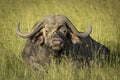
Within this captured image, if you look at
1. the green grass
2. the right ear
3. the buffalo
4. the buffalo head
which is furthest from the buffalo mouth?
the right ear

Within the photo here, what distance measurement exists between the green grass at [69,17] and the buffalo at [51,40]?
21 centimetres

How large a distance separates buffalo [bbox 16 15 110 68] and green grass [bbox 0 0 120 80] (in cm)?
21

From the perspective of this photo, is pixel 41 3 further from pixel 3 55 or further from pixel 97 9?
pixel 3 55

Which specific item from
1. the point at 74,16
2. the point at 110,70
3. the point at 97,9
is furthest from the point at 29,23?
the point at 110,70

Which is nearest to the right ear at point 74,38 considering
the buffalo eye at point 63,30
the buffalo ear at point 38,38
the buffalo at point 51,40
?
the buffalo at point 51,40

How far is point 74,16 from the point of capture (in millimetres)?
14102

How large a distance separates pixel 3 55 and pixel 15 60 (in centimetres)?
22

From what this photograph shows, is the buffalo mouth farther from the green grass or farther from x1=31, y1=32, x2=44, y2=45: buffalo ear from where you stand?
x1=31, y1=32, x2=44, y2=45: buffalo ear

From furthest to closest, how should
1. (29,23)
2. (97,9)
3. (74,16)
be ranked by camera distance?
1. (97,9)
2. (74,16)
3. (29,23)

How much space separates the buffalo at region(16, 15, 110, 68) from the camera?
30.2 ft

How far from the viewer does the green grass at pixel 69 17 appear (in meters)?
8.85

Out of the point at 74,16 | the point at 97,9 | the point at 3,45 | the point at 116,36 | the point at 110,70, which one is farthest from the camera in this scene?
the point at 97,9

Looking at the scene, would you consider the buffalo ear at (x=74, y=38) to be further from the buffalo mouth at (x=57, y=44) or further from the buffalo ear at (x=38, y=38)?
the buffalo mouth at (x=57, y=44)

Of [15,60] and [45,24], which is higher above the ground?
[45,24]
